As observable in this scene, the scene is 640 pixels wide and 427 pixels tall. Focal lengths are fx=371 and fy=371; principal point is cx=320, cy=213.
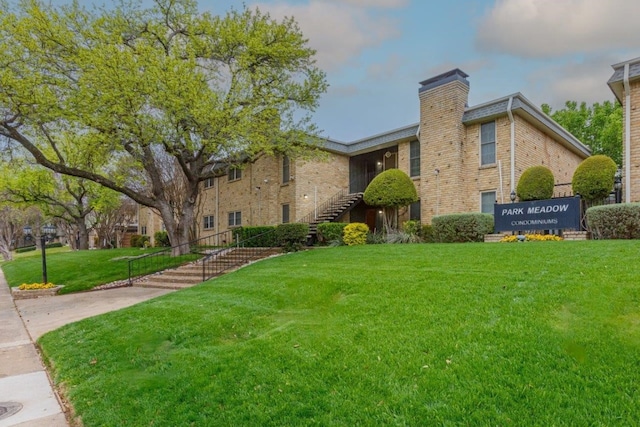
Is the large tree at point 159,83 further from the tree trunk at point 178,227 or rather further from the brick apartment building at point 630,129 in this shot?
the brick apartment building at point 630,129

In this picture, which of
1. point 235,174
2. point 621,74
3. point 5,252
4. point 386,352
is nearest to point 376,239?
point 621,74

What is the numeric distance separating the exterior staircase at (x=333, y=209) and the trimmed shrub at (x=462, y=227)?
5.73 metres

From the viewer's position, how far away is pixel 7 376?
4.76 metres

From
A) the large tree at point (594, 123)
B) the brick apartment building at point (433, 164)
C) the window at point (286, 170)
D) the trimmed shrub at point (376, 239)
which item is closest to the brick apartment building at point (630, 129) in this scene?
the brick apartment building at point (433, 164)

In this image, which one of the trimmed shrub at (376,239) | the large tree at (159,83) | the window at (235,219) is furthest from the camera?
the window at (235,219)

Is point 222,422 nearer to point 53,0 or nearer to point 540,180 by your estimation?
point 540,180

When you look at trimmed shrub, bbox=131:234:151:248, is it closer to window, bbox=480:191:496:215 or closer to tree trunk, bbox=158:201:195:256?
tree trunk, bbox=158:201:195:256

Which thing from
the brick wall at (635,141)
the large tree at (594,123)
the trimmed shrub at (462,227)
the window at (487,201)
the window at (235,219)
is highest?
the large tree at (594,123)

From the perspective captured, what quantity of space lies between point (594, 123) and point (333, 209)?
26153mm

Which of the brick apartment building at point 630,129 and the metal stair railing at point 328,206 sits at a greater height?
the brick apartment building at point 630,129

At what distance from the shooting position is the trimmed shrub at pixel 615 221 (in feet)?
31.1

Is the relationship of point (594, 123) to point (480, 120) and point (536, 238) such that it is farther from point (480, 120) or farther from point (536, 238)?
point (536, 238)

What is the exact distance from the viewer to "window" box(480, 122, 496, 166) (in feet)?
47.9

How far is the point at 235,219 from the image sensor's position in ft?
73.2
